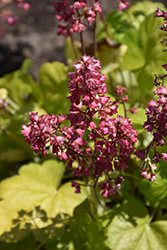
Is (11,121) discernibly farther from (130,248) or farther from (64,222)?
(130,248)

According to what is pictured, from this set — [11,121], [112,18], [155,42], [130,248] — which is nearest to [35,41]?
[112,18]

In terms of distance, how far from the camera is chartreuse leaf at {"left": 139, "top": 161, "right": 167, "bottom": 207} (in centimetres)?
153

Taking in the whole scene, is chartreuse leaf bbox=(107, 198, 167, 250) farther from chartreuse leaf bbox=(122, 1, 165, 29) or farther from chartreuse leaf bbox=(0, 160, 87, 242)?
chartreuse leaf bbox=(122, 1, 165, 29)

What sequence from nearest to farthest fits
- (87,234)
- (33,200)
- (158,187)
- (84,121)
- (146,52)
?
(84,121) < (158,187) < (87,234) < (33,200) < (146,52)

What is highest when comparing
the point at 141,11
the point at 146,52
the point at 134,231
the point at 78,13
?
the point at 141,11

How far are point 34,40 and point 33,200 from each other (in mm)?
2849

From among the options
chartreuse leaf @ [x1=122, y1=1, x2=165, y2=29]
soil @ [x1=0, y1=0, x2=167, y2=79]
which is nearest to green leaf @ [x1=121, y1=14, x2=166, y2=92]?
chartreuse leaf @ [x1=122, y1=1, x2=165, y2=29]

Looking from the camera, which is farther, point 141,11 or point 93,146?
point 141,11

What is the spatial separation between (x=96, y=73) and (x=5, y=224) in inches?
45.7

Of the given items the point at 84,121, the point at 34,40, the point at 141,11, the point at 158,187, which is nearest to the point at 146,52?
the point at 141,11

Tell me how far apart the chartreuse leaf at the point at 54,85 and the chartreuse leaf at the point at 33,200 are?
46cm

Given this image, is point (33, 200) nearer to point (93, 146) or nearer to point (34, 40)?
point (93, 146)

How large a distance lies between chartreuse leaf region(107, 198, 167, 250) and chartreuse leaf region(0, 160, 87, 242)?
0.86 ft

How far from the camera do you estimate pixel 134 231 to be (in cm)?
168
